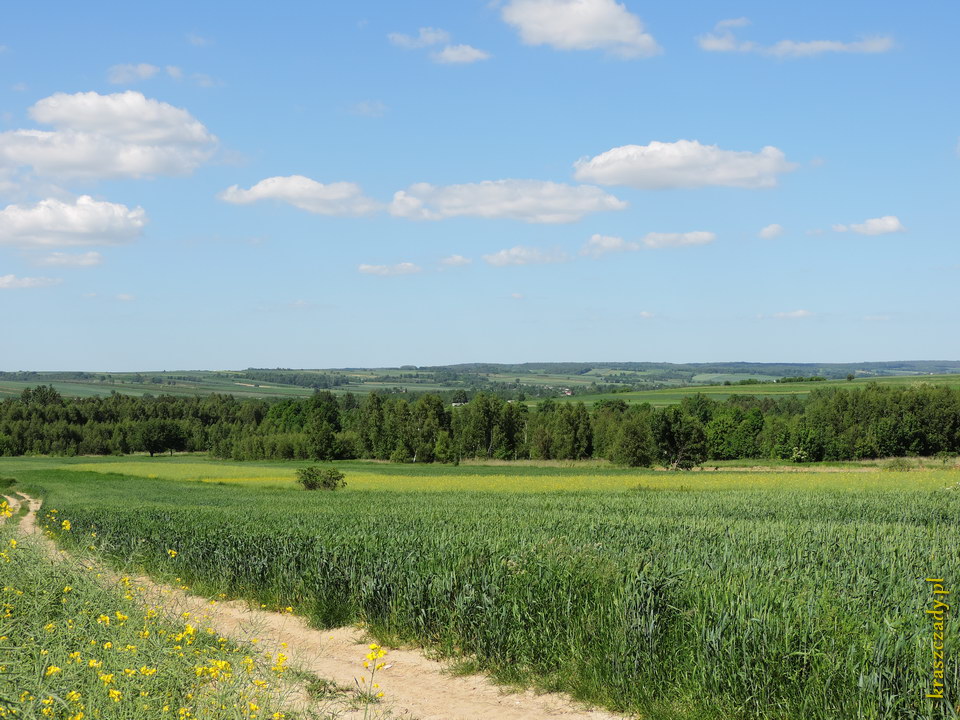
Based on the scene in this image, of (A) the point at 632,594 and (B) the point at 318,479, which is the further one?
(B) the point at 318,479

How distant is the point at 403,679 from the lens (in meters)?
10.2

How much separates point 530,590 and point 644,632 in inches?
83.4

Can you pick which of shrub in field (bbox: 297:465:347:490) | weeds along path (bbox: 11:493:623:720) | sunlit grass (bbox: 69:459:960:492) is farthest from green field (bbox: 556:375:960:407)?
weeds along path (bbox: 11:493:623:720)

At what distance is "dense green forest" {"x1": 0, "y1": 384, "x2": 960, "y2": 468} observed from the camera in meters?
92.2

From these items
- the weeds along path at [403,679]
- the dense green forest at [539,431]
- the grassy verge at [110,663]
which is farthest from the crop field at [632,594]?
the dense green forest at [539,431]

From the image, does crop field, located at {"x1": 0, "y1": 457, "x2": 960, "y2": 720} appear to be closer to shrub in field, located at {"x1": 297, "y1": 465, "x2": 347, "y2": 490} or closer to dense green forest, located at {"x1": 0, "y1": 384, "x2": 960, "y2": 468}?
shrub in field, located at {"x1": 297, "y1": 465, "x2": 347, "y2": 490}

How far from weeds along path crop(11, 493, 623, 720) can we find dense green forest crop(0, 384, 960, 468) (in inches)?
2684

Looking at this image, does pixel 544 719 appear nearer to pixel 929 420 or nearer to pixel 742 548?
pixel 742 548

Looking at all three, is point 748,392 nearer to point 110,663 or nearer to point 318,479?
point 318,479

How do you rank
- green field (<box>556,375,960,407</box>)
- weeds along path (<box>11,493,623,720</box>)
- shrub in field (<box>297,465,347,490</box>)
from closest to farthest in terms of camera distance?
weeds along path (<box>11,493,623,720</box>) → shrub in field (<box>297,465,347,490</box>) → green field (<box>556,375,960,407</box>)

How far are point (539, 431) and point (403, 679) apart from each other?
93545 millimetres

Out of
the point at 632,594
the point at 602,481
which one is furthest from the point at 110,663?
the point at 602,481

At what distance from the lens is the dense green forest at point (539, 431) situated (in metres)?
92.2

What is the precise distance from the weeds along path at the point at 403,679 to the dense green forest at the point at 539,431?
224 ft
